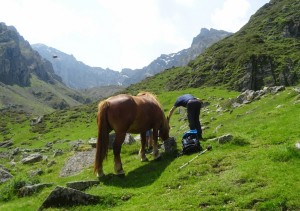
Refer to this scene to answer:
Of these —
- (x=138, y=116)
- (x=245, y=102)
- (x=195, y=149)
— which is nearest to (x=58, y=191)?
(x=138, y=116)

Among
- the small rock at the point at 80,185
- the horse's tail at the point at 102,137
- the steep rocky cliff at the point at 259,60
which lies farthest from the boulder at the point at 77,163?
the steep rocky cliff at the point at 259,60

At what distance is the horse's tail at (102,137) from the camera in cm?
1677

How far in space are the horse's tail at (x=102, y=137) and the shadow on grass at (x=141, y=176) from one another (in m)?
0.84

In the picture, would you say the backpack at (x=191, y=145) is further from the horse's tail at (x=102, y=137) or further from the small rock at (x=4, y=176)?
the small rock at (x=4, y=176)

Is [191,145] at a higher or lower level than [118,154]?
lower

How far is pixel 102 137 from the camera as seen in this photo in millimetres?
16781

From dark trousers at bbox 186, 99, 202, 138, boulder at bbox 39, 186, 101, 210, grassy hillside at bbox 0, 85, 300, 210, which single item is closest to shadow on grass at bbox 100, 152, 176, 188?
grassy hillside at bbox 0, 85, 300, 210

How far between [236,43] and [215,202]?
113490mm

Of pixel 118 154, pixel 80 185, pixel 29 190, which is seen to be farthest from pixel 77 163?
pixel 80 185

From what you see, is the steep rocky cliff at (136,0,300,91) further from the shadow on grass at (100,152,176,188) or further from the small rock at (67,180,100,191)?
the small rock at (67,180,100,191)

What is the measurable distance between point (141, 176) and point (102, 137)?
7.62 ft

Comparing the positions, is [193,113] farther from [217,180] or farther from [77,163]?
[77,163]

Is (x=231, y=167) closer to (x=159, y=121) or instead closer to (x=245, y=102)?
(x=159, y=121)

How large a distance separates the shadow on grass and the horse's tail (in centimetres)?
84
